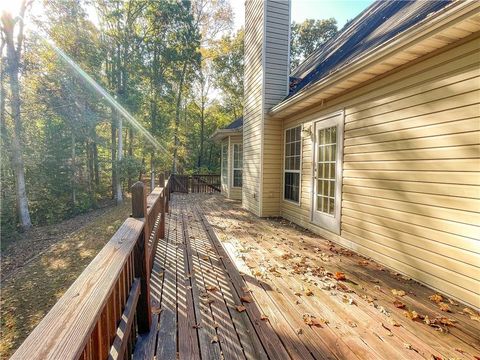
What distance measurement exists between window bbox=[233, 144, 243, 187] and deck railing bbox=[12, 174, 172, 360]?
7.65 metres

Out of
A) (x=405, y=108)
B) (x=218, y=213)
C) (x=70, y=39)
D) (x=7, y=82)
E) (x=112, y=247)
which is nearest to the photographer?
(x=112, y=247)

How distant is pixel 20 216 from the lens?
8.80m

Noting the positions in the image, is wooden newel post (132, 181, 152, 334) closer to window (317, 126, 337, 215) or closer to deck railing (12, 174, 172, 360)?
deck railing (12, 174, 172, 360)

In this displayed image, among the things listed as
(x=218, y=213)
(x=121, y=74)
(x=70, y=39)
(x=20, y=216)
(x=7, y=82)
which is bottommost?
(x=20, y=216)

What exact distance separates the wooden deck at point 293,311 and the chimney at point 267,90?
100.0 inches

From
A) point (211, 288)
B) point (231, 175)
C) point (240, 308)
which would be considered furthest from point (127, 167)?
point (240, 308)

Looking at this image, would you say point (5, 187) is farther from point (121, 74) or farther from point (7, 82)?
point (121, 74)

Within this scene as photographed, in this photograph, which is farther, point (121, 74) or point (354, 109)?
point (121, 74)

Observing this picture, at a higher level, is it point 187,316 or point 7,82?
point 7,82

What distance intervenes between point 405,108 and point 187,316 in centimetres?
320

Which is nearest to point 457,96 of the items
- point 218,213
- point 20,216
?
point 218,213

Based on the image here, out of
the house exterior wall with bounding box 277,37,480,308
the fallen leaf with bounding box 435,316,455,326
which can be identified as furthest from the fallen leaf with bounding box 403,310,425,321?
the house exterior wall with bounding box 277,37,480,308

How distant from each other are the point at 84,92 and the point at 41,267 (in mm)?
8615

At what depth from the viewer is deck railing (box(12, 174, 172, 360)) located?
0.64 m
